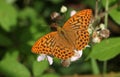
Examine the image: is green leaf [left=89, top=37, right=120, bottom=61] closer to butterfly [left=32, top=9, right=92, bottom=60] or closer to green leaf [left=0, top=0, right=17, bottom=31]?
butterfly [left=32, top=9, right=92, bottom=60]

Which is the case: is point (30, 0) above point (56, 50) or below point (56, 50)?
above

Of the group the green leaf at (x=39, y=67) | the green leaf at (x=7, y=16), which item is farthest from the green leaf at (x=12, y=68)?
the green leaf at (x=7, y=16)

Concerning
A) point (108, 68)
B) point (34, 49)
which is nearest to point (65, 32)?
point (34, 49)

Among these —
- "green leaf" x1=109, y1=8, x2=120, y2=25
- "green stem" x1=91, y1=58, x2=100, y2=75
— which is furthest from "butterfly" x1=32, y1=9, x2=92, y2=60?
"green stem" x1=91, y1=58, x2=100, y2=75

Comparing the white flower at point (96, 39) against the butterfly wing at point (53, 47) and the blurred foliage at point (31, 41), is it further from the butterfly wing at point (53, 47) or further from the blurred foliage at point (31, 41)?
the butterfly wing at point (53, 47)

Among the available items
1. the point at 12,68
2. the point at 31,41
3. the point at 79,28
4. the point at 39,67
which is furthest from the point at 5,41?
the point at 79,28

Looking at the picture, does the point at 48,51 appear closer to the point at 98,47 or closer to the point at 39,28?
the point at 98,47

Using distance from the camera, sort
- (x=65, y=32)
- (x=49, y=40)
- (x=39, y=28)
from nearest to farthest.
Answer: (x=49, y=40) → (x=65, y=32) → (x=39, y=28)
